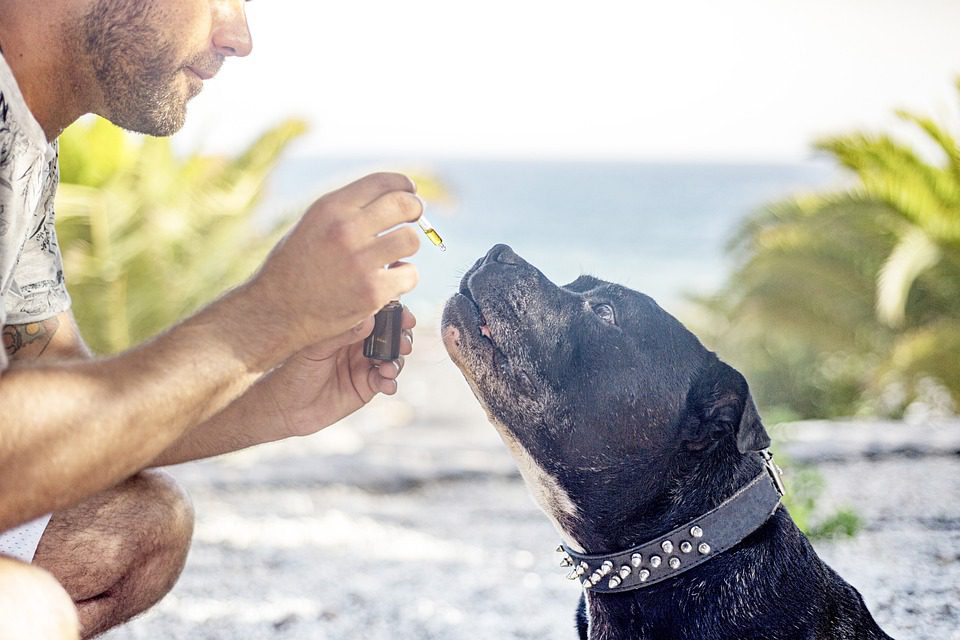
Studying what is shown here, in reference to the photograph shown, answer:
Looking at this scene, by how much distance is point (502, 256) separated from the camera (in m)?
2.66

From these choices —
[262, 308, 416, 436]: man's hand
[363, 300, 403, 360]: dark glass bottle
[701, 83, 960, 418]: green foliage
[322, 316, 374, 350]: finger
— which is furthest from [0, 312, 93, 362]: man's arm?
[701, 83, 960, 418]: green foliage

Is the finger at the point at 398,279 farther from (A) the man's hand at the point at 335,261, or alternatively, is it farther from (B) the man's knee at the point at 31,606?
(B) the man's knee at the point at 31,606

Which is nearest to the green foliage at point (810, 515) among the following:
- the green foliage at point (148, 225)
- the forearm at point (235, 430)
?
the forearm at point (235, 430)

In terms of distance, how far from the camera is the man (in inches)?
68.0

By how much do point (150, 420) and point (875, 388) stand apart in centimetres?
875

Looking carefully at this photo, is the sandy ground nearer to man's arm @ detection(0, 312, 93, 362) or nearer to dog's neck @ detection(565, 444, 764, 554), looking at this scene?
dog's neck @ detection(565, 444, 764, 554)

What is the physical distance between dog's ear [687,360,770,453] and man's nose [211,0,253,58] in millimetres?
1423

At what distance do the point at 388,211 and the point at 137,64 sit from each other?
1024 mm

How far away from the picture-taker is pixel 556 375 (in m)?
2.62

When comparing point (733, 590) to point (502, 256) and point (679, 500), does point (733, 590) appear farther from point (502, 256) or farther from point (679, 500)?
point (502, 256)

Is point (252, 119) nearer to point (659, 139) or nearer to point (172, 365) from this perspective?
point (659, 139)

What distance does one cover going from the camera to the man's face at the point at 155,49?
251 cm

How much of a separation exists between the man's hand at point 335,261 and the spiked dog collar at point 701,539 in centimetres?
95

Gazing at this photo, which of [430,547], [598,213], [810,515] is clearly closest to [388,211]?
[810,515]
